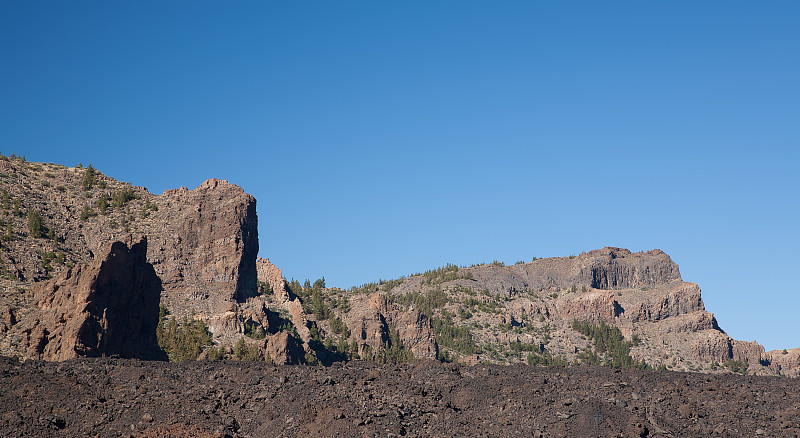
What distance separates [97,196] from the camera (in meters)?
143

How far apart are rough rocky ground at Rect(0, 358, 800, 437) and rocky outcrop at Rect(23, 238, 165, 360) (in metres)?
27.2

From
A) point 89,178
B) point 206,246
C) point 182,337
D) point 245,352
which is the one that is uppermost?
point 89,178

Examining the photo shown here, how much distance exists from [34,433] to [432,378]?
26.5 meters

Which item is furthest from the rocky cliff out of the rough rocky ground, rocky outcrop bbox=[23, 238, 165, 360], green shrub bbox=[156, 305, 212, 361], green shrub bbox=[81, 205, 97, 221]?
the rough rocky ground

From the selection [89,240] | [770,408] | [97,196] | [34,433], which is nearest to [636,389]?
[770,408]

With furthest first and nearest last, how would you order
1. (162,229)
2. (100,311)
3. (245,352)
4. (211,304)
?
(162,229), (211,304), (245,352), (100,311)

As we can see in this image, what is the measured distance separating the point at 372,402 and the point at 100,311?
46164mm

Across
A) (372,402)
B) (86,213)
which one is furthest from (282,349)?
(372,402)

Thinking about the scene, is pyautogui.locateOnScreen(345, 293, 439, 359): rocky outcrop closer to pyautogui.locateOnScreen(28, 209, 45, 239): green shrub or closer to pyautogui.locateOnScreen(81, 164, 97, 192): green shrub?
pyautogui.locateOnScreen(81, 164, 97, 192): green shrub

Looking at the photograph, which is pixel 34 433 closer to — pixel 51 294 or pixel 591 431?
pixel 591 431

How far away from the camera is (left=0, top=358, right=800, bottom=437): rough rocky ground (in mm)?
58062

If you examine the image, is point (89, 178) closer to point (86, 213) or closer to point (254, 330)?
point (86, 213)

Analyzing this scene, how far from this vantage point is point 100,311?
98.8 metres

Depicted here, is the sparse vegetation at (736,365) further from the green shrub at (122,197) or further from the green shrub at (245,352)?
the green shrub at (122,197)
